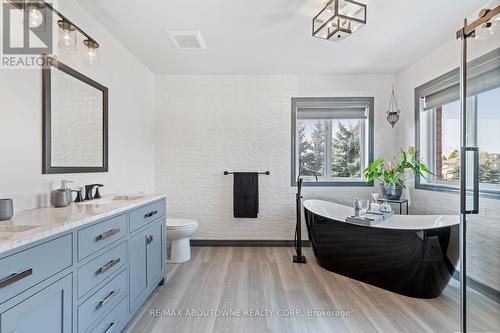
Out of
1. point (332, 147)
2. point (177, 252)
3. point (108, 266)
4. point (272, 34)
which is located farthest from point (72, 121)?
point (332, 147)

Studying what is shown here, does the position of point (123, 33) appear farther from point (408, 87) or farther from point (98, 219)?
point (408, 87)

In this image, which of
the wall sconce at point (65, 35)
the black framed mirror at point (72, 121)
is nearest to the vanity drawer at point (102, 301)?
the black framed mirror at point (72, 121)

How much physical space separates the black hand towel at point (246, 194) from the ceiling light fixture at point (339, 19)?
1.89 metres

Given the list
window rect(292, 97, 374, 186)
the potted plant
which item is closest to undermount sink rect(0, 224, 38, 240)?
window rect(292, 97, 374, 186)

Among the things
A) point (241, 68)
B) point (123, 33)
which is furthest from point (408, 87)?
point (123, 33)

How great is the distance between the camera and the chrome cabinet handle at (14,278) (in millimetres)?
872

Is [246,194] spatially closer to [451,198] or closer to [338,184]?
[338,184]

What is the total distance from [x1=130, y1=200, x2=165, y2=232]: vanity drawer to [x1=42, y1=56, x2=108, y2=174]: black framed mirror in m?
0.61

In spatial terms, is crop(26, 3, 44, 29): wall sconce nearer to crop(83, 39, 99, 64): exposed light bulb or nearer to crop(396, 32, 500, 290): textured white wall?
crop(83, 39, 99, 64): exposed light bulb

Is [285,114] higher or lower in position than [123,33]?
lower

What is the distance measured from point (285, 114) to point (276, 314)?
247cm

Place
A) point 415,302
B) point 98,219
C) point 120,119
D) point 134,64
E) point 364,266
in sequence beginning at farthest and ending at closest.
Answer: point 134,64 < point 120,119 < point 364,266 < point 415,302 < point 98,219

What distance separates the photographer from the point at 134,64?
2922 mm

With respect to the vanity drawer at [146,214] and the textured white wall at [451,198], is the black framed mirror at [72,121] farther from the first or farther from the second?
the textured white wall at [451,198]
